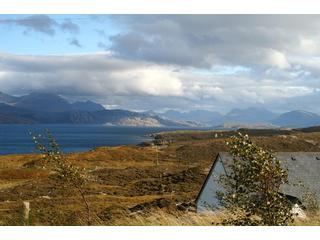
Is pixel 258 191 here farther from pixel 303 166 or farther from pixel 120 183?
pixel 120 183

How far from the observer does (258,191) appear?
1141 cm

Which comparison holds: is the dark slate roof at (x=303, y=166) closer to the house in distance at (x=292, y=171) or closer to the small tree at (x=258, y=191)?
the house in distance at (x=292, y=171)

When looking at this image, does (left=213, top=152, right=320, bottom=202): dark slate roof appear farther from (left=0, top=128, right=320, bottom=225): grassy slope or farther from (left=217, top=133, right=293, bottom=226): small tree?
(left=217, top=133, right=293, bottom=226): small tree

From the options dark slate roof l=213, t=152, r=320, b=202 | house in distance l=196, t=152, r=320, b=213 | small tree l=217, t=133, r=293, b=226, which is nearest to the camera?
small tree l=217, t=133, r=293, b=226

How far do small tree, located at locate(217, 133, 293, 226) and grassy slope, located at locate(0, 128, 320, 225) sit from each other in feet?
3.55

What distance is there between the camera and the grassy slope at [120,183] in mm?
44562

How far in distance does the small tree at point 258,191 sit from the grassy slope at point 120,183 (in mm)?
1082

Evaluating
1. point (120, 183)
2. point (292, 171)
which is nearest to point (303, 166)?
point (292, 171)

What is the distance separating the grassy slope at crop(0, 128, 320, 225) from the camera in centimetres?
4456

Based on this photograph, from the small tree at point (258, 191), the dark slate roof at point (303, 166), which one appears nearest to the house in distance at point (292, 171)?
the dark slate roof at point (303, 166)

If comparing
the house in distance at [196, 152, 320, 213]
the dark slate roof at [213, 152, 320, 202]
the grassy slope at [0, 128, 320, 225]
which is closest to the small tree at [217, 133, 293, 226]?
the grassy slope at [0, 128, 320, 225]

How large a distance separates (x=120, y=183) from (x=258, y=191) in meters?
70.6
